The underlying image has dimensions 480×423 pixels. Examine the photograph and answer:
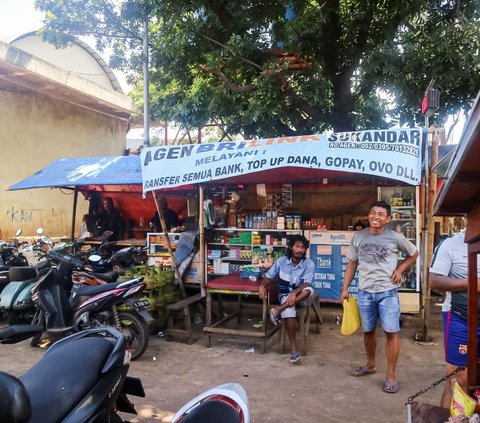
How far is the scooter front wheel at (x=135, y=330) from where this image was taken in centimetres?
498

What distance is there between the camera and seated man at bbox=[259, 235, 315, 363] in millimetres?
4859

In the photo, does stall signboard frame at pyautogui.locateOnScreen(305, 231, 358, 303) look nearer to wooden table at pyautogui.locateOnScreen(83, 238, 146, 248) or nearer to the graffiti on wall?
wooden table at pyautogui.locateOnScreen(83, 238, 146, 248)

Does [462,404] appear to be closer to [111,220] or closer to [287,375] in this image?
[287,375]

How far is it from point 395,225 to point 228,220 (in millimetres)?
2792

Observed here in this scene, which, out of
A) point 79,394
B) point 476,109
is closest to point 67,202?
point 79,394

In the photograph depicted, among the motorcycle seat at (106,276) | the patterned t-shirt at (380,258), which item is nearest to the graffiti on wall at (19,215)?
the motorcycle seat at (106,276)

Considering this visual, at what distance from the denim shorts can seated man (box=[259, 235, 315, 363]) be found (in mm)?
784

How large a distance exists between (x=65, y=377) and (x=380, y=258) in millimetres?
2988

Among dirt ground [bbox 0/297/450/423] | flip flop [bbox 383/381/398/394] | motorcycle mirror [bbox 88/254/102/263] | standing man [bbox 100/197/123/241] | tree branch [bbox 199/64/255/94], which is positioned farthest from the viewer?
standing man [bbox 100/197/123/241]

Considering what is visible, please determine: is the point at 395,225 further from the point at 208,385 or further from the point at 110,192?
the point at 110,192

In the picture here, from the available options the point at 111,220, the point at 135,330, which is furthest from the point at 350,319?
the point at 111,220

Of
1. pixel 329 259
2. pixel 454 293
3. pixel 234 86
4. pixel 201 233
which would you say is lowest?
pixel 329 259

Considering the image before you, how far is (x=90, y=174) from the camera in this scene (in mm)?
8023

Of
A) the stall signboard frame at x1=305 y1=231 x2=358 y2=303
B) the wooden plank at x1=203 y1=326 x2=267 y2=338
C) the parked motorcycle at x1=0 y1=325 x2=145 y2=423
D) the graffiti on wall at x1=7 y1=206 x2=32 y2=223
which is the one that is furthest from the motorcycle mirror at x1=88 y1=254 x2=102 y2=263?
the graffiti on wall at x1=7 y1=206 x2=32 y2=223
